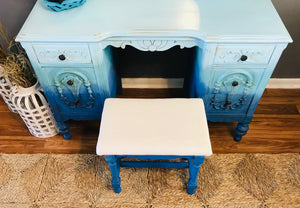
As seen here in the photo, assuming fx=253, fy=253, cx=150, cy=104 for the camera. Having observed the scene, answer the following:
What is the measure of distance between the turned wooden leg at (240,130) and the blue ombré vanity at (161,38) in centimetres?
24

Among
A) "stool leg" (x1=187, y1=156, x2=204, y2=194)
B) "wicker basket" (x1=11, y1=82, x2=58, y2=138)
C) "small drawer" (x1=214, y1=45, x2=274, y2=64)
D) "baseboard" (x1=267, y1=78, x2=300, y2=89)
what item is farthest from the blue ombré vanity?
"baseboard" (x1=267, y1=78, x2=300, y2=89)

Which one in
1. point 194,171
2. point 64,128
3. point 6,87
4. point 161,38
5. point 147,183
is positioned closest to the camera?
point 161,38

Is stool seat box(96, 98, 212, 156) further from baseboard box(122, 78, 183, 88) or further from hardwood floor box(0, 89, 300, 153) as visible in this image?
baseboard box(122, 78, 183, 88)

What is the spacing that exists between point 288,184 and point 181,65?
1041mm

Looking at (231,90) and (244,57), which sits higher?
(244,57)

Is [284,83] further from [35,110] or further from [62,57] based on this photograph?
[35,110]

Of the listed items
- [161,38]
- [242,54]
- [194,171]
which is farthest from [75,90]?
[242,54]

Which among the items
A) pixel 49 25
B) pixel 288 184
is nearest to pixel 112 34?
pixel 49 25

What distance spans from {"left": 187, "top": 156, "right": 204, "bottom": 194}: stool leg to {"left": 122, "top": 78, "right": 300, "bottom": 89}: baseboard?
801 millimetres

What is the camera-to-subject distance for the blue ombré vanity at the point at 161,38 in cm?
113

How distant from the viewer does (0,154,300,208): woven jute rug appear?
145 centimetres

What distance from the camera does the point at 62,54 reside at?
122 cm

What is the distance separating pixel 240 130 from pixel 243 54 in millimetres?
593

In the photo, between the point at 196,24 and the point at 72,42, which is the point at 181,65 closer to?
the point at 196,24
